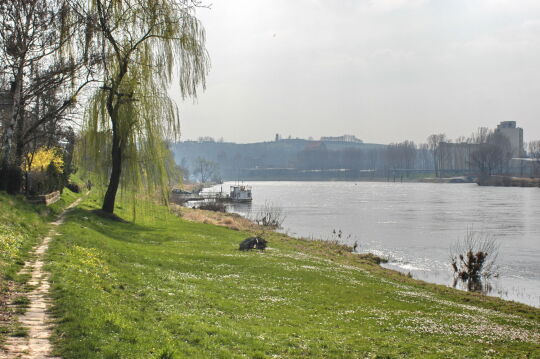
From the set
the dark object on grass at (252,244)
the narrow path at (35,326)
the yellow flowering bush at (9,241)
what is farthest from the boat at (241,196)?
the narrow path at (35,326)

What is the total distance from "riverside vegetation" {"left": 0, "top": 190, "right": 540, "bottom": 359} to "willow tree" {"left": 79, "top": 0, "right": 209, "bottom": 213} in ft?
21.7

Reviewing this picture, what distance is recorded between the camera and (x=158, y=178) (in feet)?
105

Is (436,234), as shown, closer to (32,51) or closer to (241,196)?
(32,51)

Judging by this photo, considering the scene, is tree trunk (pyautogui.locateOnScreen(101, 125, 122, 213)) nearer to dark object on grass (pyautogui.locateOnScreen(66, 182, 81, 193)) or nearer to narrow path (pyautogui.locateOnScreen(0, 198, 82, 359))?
narrow path (pyautogui.locateOnScreen(0, 198, 82, 359))

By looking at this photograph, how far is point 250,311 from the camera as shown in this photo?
47.3 ft

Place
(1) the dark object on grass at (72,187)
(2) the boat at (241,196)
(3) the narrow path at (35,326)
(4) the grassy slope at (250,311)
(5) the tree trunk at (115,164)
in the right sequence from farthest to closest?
(2) the boat at (241,196), (1) the dark object on grass at (72,187), (5) the tree trunk at (115,164), (4) the grassy slope at (250,311), (3) the narrow path at (35,326)

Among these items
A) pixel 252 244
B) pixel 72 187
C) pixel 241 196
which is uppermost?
pixel 72 187

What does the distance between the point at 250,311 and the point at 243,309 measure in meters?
0.22

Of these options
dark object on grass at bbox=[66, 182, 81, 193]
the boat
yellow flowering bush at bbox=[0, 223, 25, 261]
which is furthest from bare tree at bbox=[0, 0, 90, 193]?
the boat

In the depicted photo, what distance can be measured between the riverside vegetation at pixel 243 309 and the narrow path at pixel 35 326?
0.23 m

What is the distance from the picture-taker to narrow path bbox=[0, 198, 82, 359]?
8.17 meters

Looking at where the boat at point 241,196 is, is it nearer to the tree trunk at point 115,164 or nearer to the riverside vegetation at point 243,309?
the tree trunk at point 115,164

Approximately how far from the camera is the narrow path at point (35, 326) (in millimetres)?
8172

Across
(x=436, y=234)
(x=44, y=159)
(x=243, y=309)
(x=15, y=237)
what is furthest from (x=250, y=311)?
(x=436, y=234)
